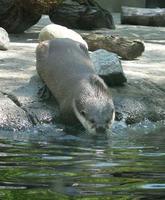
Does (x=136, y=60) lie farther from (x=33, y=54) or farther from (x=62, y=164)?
(x=62, y=164)

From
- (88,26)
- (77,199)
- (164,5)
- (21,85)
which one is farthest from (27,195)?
(164,5)

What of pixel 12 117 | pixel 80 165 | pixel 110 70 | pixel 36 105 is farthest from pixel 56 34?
pixel 80 165

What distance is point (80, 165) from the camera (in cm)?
399

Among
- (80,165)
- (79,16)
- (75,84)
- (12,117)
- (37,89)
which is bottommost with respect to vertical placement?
(79,16)

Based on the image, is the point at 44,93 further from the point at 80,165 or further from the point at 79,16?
the point at 79,16

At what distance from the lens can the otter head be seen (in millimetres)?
5449

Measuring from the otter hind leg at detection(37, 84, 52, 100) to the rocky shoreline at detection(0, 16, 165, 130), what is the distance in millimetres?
50

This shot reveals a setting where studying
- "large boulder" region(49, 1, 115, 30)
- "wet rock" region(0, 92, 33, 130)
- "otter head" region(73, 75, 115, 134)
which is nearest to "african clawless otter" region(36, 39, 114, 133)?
"otter head" region(73, 75, 115, 134)

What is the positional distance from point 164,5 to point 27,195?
17167mm

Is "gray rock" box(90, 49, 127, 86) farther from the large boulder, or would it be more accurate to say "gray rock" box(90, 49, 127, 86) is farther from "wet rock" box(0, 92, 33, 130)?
the large boulder

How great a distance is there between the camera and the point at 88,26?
13.1 m

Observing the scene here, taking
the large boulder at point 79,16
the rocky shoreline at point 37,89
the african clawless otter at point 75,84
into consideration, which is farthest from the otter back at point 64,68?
the large boulder at point 79,16

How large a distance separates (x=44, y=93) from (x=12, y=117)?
30.6 inches

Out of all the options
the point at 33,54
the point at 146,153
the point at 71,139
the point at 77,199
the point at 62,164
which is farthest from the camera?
the point at 33,54
